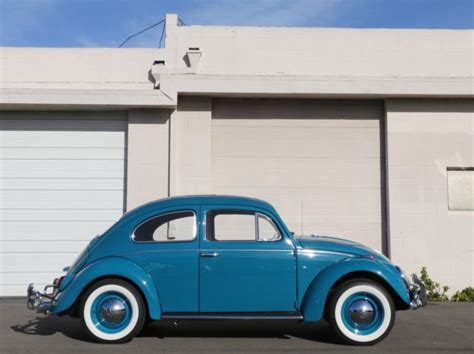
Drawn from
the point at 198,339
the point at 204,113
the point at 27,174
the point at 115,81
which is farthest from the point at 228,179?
the point at 198,339

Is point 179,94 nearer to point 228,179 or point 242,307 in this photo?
point 228,179

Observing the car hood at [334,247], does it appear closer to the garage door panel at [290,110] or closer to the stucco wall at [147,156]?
the stucco wall at [147,156]

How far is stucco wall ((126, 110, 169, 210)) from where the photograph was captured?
426 inches

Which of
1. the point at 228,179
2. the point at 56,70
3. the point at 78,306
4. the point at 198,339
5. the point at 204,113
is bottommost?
the point at 198,339

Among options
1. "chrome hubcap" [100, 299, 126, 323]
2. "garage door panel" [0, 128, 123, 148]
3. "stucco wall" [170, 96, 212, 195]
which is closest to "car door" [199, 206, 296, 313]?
"chrome hubcap" [100, 299, 126, 323]

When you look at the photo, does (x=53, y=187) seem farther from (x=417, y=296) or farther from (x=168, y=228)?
(x=417, y=296)

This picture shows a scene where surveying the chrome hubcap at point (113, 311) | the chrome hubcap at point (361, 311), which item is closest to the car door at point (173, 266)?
the chrome hubcap at point (113, 311)

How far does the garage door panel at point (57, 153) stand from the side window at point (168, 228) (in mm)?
4503

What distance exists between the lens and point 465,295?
1069cm

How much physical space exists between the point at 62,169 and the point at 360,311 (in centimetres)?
674

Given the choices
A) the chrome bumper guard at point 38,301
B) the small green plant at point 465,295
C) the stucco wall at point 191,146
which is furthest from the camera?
the stucco wall at point 191,146

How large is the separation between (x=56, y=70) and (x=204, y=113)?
9.76 ft

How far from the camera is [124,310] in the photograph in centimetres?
661

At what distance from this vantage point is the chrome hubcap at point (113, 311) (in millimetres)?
6559
